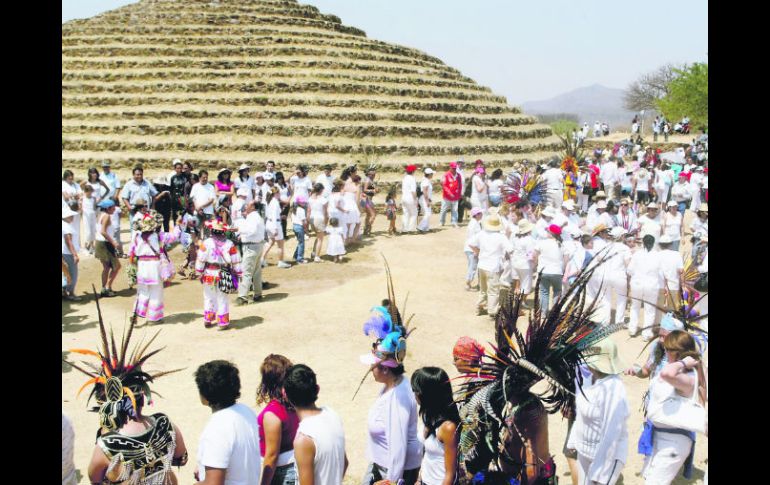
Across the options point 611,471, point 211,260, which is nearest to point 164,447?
point 611,471

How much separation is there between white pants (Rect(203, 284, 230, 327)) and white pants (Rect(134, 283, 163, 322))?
25.4 inches

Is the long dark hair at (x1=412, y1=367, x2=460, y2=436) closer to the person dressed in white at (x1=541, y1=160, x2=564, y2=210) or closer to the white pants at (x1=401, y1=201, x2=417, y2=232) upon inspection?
the white pants at (x1=401, y1=201, x2=417, y2=232)

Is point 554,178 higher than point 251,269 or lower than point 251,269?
higher

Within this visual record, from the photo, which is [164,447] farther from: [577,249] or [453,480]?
[577,249]

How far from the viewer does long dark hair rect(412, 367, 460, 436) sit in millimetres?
3836

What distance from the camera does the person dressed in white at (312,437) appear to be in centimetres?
367

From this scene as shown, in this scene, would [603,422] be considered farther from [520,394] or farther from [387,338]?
[387,338]

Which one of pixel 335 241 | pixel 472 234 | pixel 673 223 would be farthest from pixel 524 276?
pixel 335 241

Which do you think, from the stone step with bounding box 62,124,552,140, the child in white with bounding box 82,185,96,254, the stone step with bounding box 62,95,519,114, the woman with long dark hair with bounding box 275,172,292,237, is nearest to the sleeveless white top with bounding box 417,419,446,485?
the woman with long dark hair with bounding box 275,172,292,237

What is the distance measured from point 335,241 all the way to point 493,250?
155 inches

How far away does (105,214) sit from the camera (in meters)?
9.46

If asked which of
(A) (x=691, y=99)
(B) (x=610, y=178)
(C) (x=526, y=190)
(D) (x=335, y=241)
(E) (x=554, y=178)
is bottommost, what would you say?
(D) (x=335, y=241)

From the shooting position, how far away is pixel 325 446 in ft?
12.1

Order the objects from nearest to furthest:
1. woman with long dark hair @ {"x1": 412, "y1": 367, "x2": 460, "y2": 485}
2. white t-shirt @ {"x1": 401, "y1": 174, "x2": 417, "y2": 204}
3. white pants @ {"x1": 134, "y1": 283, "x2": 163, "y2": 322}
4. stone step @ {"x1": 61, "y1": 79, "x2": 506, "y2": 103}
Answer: woman with long dark hair @ {"x1": 412, "y1": 367, "x2": 460, "y2": 485}
white pants @ {"x1": 134, "y1": 283, "x2": 163, "y2": 322}
white t-shirt @ {"x1": 401, "y1": 174, "x2": 417, "y2": 204}
stone step @ {"x1": 61, "y1": 79, "x2": 506, "y2": 103}
